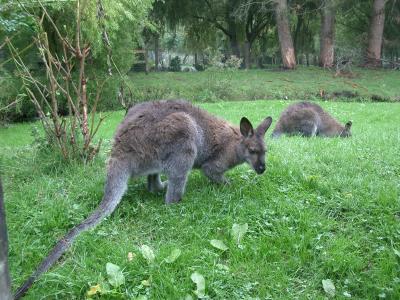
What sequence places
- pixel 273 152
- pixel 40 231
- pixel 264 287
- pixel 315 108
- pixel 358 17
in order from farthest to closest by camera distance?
pixel 358 17 < pixel 315 108 < pixel 273 152 < pixel 40 231 < pixel 264 287

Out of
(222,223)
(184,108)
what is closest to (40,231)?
(222,223)

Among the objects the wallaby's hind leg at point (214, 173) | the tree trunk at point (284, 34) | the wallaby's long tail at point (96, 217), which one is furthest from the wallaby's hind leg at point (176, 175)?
the tree trunk at point (284, 34)

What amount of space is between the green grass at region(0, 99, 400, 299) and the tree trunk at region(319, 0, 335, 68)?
25.9 metres

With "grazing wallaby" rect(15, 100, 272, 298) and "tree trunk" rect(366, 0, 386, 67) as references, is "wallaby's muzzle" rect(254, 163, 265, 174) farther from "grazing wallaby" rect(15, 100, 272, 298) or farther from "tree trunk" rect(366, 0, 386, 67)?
"tree trunk" rect(366, 0, 386, 67)

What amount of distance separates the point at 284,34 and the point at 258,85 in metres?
6.23

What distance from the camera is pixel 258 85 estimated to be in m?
26.4

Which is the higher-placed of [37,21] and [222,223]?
[37,21]

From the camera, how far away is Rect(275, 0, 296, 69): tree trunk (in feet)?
94.1

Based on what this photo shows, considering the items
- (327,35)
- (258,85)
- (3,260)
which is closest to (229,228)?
(3,260)

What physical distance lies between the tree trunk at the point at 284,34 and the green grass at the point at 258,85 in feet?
5.44

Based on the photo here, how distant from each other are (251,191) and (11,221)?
2767mm

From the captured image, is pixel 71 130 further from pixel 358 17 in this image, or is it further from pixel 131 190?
pixel 358 17

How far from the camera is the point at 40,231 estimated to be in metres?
4.73

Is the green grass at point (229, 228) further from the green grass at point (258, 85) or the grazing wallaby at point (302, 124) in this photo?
the green grass at point (258, 85)
